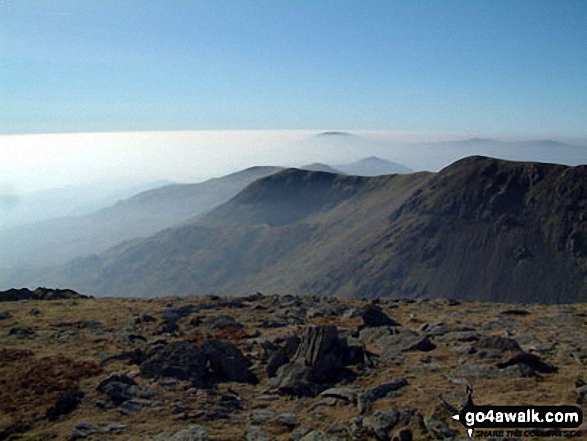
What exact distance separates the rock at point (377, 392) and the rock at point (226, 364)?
235 inches

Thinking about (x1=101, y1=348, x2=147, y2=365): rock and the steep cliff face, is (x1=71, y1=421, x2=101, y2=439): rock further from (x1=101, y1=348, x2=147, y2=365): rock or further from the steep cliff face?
the steep cliff face

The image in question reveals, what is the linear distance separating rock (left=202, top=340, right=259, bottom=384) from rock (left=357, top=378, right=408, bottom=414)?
5.97 metres

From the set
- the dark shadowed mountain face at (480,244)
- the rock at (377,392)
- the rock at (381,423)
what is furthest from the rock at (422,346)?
the dark shadowed mountain face at (480,244)

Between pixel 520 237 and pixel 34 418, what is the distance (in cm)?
16741

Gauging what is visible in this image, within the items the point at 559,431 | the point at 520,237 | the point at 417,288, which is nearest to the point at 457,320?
the point at 559,431

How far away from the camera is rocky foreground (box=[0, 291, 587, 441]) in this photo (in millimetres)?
15930

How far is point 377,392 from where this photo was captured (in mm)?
17984

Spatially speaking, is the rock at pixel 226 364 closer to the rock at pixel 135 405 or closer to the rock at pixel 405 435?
the rock at pixel 135 405

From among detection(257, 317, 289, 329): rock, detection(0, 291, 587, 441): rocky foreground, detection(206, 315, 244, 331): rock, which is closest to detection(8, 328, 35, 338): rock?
detection(0, 291, 587, 441): rocky foreground

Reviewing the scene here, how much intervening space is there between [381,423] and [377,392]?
9.12 feet

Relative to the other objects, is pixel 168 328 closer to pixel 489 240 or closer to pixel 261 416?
pixel 261 416

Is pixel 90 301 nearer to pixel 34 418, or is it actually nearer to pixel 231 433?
pixel 34 418

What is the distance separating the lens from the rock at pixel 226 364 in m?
20.9

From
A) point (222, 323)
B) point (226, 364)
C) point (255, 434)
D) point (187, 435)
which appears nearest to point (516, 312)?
point (222, 323)
